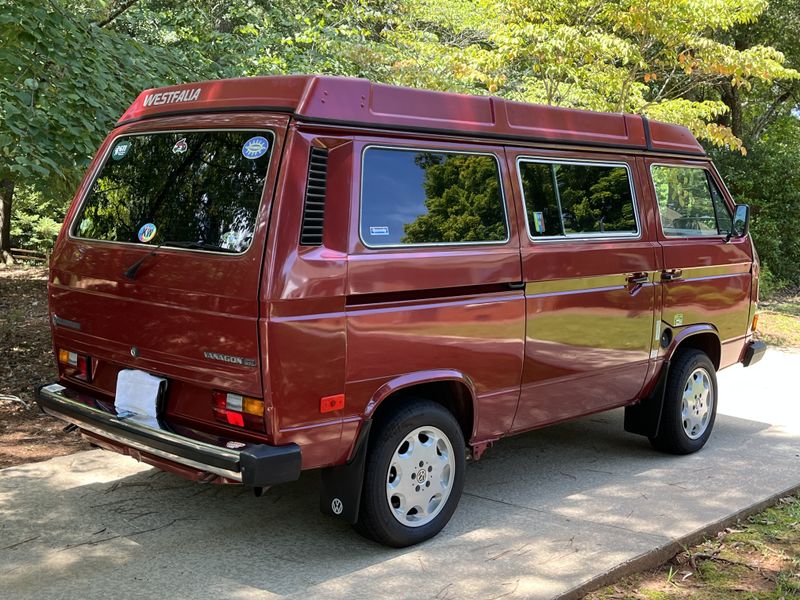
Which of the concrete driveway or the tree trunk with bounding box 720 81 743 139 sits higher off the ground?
the tree trunk with bounding box 720 81 743 139

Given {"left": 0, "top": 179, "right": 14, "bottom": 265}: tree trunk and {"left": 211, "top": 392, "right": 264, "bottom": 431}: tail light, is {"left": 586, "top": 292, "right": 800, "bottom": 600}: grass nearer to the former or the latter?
{"left": 211, "top": 392, "right": 264, "bottom": 431}: tail light

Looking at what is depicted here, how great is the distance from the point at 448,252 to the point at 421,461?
43.8 inches

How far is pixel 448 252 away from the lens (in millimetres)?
4656

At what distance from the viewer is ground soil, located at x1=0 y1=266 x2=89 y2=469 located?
19.5 ft

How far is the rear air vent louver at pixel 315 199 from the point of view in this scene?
4047mm

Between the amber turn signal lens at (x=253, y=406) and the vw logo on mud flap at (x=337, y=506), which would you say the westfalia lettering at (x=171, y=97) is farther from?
the vw logo on mud flap at (x=337, y=506)

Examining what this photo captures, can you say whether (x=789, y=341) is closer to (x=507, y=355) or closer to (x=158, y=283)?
(x=507, y=355)

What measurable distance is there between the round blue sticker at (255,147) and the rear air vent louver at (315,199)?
0.75 ft

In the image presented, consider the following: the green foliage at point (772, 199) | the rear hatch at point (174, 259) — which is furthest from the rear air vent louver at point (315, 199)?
the green foliage at point (772, 199)

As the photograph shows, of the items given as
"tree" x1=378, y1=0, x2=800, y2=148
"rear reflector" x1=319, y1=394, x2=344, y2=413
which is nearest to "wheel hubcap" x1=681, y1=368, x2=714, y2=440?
"rear reflector" x1=319, y1=394, x2=344, y2=413

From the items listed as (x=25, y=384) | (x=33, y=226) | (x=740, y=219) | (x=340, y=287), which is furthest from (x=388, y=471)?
(x=33, y=226)

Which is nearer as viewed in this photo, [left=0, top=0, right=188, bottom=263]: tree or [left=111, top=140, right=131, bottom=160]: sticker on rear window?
[left=111, top=140, right=131, bottom=160]: sticker on rear window

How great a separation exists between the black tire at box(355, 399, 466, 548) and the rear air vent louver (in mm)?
1017

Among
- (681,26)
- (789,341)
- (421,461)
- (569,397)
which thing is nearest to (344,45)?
(681,26)
